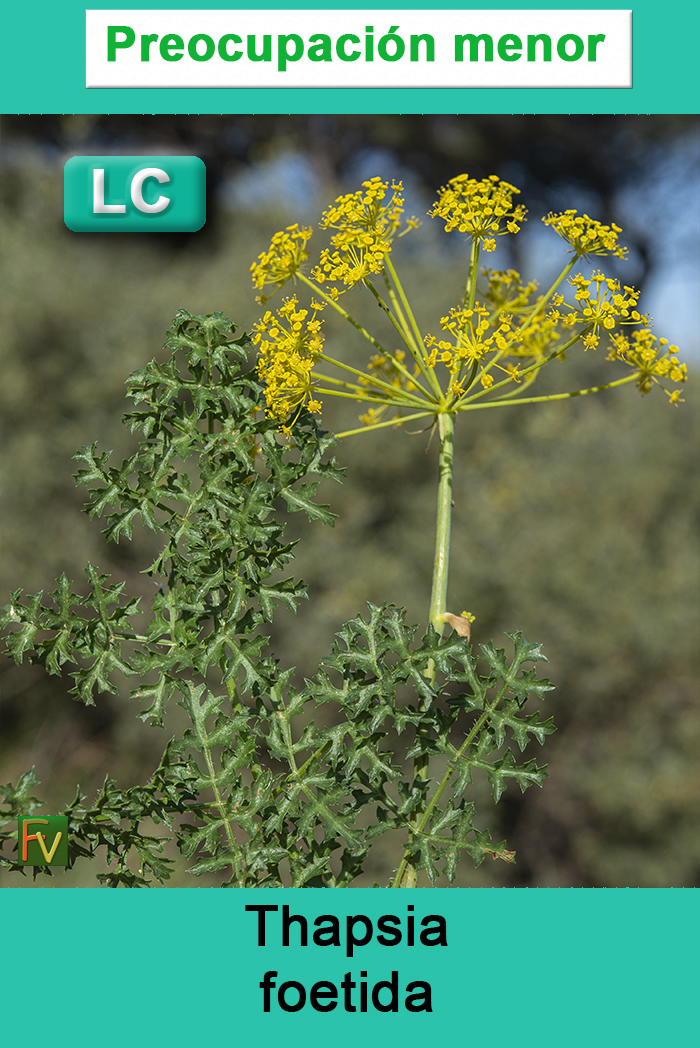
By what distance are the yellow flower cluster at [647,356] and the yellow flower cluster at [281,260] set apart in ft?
1.50

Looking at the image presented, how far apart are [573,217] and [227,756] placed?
879mm

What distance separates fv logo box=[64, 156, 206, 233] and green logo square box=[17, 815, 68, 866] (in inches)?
42.0

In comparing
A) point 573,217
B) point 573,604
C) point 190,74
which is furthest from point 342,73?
point 573,604

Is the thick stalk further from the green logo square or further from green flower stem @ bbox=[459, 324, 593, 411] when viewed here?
the green logo square

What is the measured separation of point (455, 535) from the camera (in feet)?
16.8

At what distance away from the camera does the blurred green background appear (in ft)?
15.9

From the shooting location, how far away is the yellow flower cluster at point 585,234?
1086 millimetres

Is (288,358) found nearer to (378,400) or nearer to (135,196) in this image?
(378,400)

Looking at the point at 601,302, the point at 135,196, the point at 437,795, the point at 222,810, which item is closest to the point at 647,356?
the point at 601,302

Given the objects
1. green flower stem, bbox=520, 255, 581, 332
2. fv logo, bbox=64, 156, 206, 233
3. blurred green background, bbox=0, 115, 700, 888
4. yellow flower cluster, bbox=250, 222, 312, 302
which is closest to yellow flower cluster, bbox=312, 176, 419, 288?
yellow flower cluster, bbox=250, 222, 312, 302

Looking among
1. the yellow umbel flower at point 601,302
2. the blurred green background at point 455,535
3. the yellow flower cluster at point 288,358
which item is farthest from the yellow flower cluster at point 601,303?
the blurred green background at point 455,535

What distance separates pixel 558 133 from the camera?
828 centimetres

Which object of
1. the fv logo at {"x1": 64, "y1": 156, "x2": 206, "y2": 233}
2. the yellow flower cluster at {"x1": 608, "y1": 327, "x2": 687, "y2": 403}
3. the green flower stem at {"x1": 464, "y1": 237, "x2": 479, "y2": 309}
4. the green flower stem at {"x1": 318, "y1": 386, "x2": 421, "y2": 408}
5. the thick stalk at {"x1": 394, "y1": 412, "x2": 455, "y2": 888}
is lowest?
the thick stalk at {"x1": 394, "y1": 412, "x2": 455, "y2": 888}

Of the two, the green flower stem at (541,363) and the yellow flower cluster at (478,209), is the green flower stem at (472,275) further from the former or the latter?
the green flower stem at (541,363)
